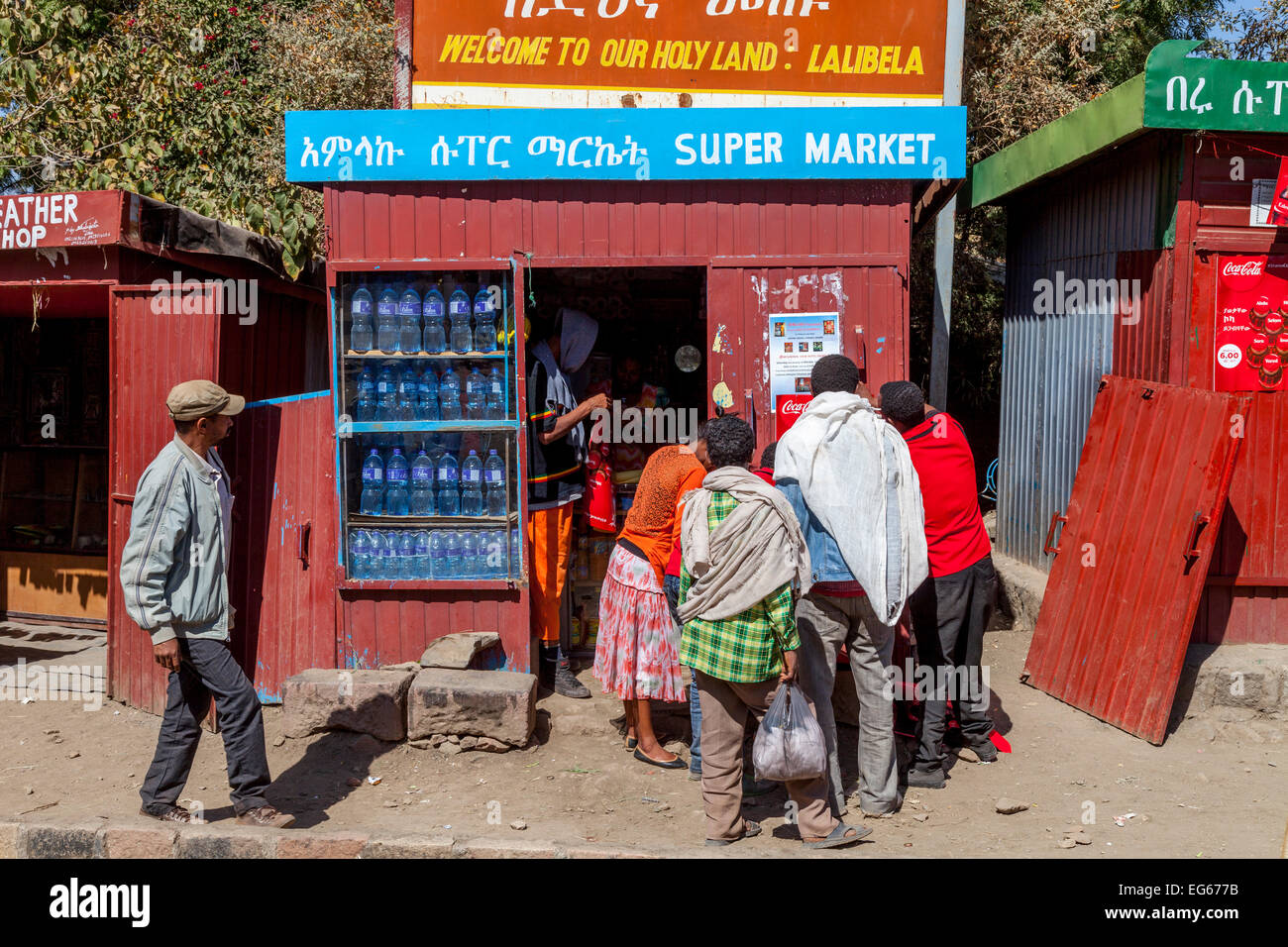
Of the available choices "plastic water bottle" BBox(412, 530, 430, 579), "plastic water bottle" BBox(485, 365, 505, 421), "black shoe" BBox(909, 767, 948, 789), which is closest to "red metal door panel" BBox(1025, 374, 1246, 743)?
"black shoe" BBox(909, 767, 948, 789)

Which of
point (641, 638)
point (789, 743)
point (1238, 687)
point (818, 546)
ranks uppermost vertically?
point (818, 546)

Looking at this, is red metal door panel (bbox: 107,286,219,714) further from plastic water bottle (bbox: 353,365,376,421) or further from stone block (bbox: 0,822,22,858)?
stone block (bbox: 0,822,22,858)

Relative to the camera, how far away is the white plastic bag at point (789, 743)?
14.3 ft

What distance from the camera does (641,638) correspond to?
5.65m

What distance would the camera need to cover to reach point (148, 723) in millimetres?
6355

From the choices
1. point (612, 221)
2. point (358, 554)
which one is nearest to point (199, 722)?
point (358, 554)

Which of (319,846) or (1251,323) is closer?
(319,846)

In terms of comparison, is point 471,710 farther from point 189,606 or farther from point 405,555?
point 189,606

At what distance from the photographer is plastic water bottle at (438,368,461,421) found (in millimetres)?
6625

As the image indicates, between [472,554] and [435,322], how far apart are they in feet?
4.69

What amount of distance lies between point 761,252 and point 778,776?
3157 millimetres

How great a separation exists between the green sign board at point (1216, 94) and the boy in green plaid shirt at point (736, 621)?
128 inches

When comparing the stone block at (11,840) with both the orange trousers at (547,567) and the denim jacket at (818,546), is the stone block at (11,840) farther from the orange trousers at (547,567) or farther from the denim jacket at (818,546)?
the denim jacket at (818,546)

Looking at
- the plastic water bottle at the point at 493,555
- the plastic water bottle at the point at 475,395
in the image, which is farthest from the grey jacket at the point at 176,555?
the plastic water bottle at the point at 475,395
